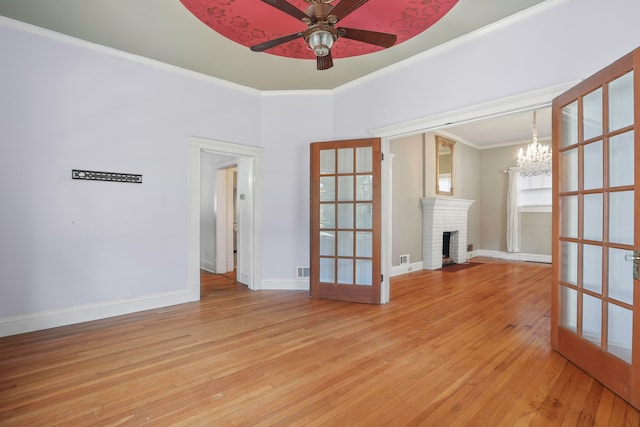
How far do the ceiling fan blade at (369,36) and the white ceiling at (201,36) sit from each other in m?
0.78

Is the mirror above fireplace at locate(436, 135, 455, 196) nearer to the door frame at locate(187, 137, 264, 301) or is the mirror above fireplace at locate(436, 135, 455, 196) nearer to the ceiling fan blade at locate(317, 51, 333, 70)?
the door frame at locate(187, 137, 264, 301)

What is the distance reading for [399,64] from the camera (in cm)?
365

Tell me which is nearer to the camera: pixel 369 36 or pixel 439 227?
pixel 369 36

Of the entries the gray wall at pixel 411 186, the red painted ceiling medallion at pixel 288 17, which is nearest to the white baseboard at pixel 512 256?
the gray wall at pixel 411 186

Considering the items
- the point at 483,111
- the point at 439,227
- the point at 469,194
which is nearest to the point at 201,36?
the point at 483,111

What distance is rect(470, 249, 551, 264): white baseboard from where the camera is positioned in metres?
7.47

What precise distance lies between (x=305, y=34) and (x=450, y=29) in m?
1.63

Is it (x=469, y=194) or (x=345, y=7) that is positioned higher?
(x=345, y=7)

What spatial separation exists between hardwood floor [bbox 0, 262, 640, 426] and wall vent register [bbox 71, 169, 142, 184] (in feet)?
4.97

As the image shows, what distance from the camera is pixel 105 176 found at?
3.35 m

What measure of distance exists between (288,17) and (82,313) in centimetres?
355

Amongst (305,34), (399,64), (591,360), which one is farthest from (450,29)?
(591,360)

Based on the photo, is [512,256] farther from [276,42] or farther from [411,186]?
[276,42]

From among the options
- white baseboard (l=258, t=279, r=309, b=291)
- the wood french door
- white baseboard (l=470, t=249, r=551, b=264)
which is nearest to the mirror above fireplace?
white baseboard (l=470, t=249, r=551, b=264)
